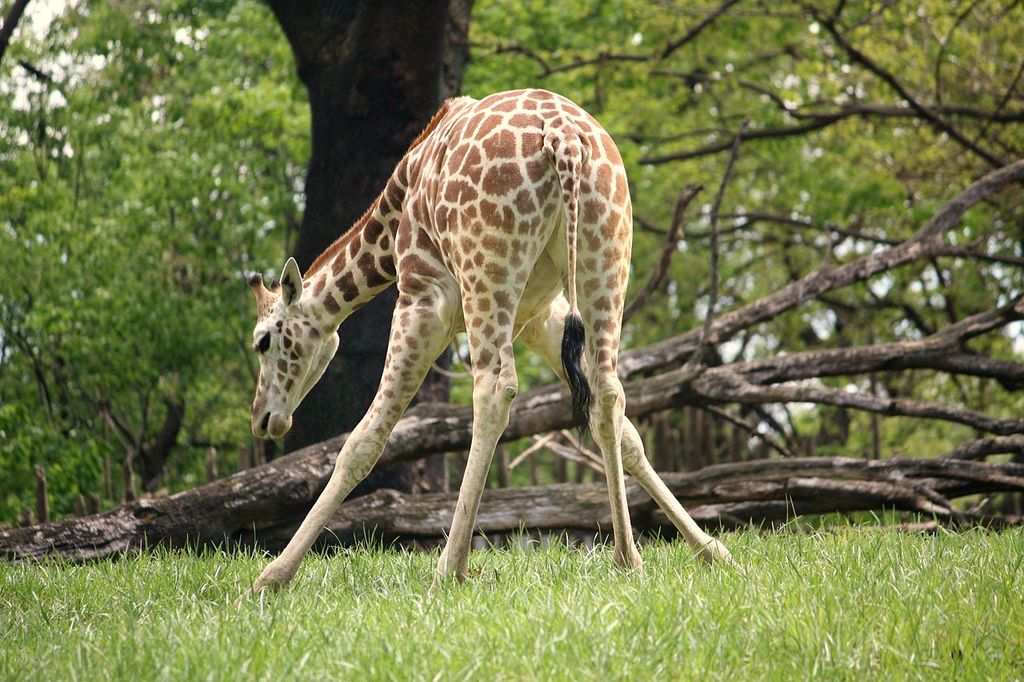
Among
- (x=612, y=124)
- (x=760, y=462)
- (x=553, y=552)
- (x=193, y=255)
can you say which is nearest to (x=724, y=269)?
(x=612, y=124)

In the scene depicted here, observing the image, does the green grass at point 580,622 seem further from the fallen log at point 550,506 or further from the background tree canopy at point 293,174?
the background tree canopy at point 293,174

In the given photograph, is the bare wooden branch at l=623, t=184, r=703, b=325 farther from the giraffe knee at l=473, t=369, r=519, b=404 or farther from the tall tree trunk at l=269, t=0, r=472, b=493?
the giraffe knee at l=473, t=369, r=519, b=404

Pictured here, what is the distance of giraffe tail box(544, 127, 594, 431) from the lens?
4.68 meters

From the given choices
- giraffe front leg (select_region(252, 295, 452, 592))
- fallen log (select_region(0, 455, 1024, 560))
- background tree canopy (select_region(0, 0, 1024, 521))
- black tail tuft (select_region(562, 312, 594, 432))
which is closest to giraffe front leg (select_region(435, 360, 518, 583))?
black tail tuft (select_region(562, 312, 594, 432))

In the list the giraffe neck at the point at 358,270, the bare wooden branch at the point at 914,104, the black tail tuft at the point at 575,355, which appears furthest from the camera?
the bare wooden branch at the point at 914,104

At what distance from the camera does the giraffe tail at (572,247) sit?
184 inches

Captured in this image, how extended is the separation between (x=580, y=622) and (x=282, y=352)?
2674mm

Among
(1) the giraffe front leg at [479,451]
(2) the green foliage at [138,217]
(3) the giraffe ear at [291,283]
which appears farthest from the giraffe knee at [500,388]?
(2) the green foliage at [138,217]

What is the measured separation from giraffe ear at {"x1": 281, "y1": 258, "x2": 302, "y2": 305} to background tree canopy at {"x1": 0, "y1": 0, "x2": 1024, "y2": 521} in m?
5.96

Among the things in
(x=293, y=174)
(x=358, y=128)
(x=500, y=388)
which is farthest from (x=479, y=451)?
(x=293, y=174)

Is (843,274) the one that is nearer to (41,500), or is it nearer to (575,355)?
(575,355)

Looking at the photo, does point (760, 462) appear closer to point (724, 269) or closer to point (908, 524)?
point (908, 524)

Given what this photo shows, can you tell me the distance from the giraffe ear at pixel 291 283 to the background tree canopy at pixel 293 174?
5962 mm

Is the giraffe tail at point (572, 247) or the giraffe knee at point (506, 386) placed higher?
the giraffe tail at point (572, 247)
